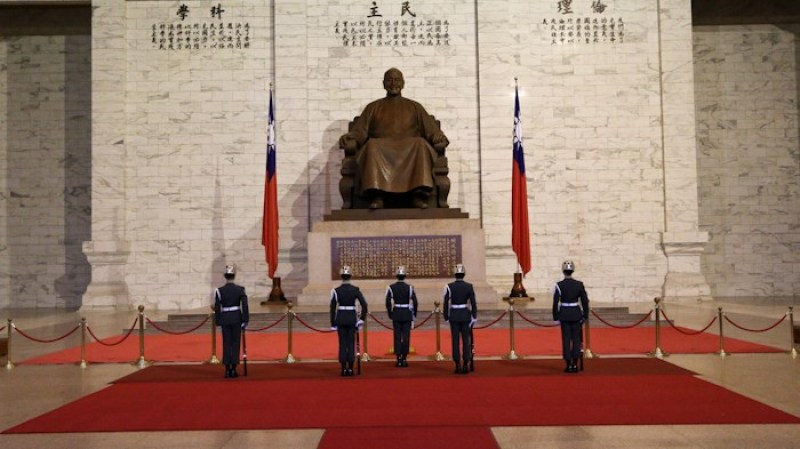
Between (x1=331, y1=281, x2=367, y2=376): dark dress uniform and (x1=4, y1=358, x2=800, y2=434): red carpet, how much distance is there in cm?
17

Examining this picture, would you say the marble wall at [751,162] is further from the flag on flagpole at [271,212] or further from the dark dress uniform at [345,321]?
the dark dress uniform at [345,321]

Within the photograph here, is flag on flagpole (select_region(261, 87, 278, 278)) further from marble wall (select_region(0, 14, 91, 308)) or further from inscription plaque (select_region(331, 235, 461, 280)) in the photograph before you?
marble wall (select_region(0, 14, 91, 308))

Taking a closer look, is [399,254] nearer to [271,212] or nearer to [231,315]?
[271,212]

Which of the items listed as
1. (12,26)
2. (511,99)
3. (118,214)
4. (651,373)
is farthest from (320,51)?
(651,373)

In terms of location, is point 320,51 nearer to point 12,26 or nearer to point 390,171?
point 390,171

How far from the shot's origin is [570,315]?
584 centimetres

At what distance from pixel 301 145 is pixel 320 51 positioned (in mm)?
1563

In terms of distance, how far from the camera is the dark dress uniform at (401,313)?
614 cm

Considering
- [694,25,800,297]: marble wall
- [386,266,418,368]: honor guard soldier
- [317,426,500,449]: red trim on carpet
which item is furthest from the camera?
[694,25,800,297]: marble wall

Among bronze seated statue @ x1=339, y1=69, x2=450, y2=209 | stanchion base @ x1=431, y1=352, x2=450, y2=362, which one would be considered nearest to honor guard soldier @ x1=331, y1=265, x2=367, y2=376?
stanchion base @ x1=431, y1=352, x2=450, y2=362

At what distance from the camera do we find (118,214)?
486 inches

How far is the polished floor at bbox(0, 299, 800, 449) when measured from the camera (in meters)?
3.76

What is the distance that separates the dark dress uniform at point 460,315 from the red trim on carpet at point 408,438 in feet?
5.82

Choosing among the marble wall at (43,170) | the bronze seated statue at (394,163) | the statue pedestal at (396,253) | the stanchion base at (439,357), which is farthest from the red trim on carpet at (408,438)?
the marble wall at (43,170)
